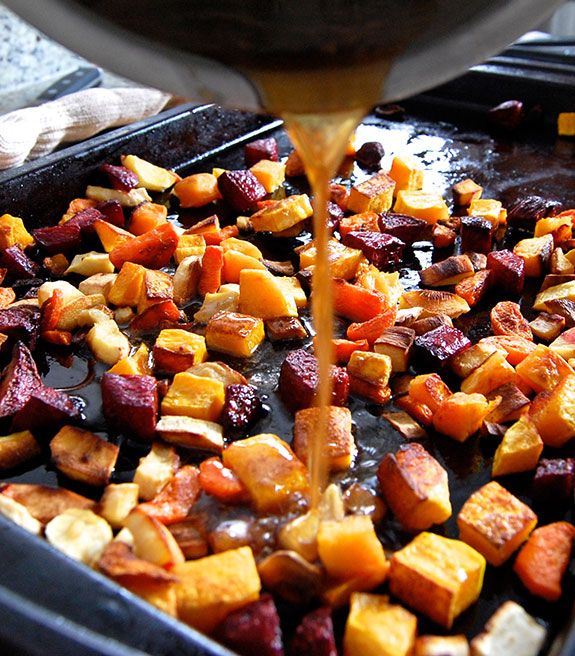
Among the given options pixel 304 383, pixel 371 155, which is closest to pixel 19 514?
pixel 304 383

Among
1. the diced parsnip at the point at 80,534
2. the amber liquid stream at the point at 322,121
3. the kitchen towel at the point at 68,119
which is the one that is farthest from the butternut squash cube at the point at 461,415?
the kitchen towel at the point at 68,119

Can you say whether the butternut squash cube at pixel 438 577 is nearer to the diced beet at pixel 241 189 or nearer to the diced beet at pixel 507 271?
the diced beet at pixel 507 271

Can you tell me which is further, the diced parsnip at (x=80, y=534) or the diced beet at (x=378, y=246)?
the diced beet at (x=378, y=246)

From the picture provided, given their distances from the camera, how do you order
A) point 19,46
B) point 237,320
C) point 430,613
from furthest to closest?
point 19,46, point 237,320, point 430,613

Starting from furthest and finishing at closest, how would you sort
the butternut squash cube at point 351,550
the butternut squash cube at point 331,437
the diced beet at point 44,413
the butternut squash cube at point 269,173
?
the butternut squash cube at point 269,173, the diced beet at point 44,413, the butternut squash cube at point 331,437, the butternut squash cube at point 351,550

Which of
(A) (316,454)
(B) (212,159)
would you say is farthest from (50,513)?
(B) (212,159)

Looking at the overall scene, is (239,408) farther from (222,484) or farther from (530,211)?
(530,211)

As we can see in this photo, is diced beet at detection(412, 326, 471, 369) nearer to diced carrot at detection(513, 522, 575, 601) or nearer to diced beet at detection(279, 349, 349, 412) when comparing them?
diced beet at detection(279, 349, 349, 412)

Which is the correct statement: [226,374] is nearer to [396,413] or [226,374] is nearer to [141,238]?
[396,413]
